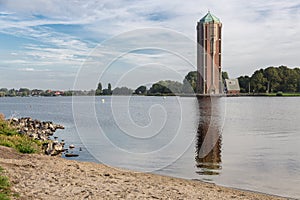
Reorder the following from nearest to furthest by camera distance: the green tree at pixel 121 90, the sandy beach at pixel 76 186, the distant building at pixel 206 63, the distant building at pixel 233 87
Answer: the sandy beach at pixel 76 186 < the green tree at pixel 121 90 < the distant building at pixel 206 63 < the distant building at pixel 233 87

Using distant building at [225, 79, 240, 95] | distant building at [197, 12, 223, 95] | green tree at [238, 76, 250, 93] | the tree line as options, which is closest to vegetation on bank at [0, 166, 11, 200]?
distant building at [197, 12, 223, 95]

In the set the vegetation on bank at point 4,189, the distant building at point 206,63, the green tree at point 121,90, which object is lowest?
the vegetation on bank at point 4,189

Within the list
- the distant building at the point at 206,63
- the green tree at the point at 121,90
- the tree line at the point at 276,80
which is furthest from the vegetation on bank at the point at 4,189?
the tree line at the point at 276,80

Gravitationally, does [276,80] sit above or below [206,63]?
above

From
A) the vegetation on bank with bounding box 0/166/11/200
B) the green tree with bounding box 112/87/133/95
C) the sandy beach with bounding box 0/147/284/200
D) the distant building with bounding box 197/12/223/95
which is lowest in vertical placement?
the sandy beach with bounding box 0/147/284/200

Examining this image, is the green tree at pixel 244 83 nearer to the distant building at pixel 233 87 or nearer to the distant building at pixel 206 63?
the distant building at pixel 233 87

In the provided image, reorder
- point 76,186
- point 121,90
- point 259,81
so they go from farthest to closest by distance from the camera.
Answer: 1. point 259,81
2. point 121,90
3. point 76,186

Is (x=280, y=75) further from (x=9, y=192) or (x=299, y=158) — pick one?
(x=9, y=192)

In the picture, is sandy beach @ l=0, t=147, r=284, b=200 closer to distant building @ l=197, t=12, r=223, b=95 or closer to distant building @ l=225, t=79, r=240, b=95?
distant building @ l=197, t=12, r=223, b=95

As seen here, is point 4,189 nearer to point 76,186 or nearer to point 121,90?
point 76,186

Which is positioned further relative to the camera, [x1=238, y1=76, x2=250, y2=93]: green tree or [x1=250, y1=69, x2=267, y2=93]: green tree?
[x1=238, y1=76, x2=250, y2=93]: green tree

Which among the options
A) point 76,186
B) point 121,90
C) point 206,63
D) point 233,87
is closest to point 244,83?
point 233,87

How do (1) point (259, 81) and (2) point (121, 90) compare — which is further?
(1) point (259, 81)

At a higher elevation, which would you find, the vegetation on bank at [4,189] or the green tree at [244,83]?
the green tree at [244,83]
